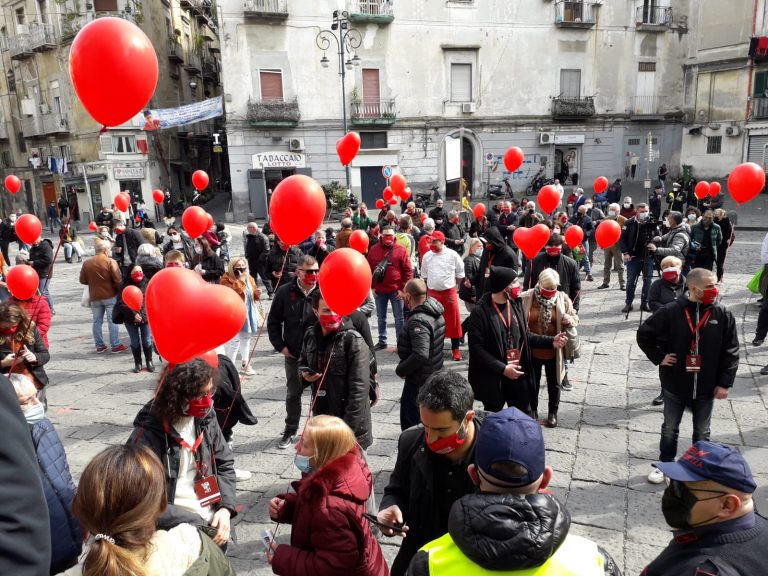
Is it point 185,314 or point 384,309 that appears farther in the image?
point 384,309

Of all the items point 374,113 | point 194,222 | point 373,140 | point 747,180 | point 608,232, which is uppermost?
point 374,113

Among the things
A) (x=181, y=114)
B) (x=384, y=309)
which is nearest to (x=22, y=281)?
(x=384, y=309)

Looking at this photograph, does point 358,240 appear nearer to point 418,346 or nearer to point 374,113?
point 418,346

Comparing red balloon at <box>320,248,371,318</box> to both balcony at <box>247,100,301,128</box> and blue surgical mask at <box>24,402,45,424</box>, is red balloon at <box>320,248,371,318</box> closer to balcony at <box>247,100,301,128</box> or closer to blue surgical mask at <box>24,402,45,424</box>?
blue surgical mask at <box>24,402,45,424</box>

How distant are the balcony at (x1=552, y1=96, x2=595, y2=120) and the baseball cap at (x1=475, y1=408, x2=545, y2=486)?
995 inches

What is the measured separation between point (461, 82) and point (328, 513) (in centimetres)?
2412

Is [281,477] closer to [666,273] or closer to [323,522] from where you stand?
[323,522]

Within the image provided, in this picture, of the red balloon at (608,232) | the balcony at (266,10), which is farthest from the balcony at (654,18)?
the red balloon at (608,232)

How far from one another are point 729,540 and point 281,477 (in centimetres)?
323

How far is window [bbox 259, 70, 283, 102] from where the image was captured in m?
22.0

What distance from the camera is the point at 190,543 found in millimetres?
1657

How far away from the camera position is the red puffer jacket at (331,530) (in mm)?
2129

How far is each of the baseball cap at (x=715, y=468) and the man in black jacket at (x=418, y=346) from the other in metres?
2.29

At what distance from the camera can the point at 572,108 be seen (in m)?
24.6
